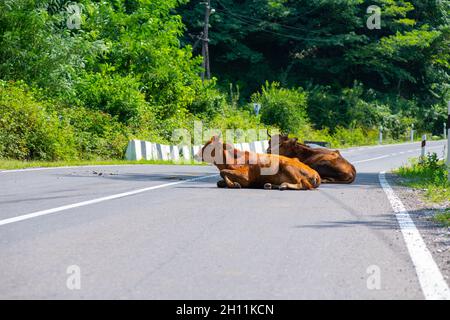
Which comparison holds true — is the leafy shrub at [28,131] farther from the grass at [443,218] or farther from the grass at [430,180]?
the grass at [443,218]

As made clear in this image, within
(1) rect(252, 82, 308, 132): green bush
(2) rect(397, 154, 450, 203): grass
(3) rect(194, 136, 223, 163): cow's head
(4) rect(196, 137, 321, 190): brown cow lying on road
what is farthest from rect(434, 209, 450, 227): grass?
(1) rect(252, 82, 308, 132): green bush

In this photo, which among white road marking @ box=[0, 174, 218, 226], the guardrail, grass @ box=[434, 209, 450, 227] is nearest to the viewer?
white road marking @ box=[0, 174, 218, 226]

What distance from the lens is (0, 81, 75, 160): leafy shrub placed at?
2172cm

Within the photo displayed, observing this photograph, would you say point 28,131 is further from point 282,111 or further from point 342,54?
point 342,54

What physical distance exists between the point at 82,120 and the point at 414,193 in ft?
52.5

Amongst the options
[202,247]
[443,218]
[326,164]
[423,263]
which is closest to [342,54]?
[326,164]

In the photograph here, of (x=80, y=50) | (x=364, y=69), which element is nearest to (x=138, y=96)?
(x=80, y=50)

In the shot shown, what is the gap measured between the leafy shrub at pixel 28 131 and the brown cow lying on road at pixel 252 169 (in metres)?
10.1

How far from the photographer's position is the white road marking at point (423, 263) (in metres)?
5.05

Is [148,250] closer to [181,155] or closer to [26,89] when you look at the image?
[26,89]

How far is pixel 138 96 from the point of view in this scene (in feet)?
103

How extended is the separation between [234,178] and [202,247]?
21.5ft

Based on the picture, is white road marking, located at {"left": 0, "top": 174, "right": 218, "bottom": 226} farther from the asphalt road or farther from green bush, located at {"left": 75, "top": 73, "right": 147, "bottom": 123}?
green bush, located at {"left": 75, "top": 73, "right": 147, "bottom": 123}

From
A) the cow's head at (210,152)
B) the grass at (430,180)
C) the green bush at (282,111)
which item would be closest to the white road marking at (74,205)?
the cow's head at (210,152)
